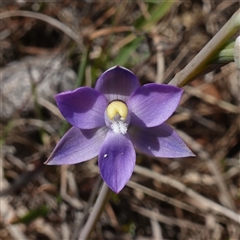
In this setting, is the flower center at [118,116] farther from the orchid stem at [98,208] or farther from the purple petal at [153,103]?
the orchid stem at [98,208]

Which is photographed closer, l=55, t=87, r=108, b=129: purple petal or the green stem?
the green stem

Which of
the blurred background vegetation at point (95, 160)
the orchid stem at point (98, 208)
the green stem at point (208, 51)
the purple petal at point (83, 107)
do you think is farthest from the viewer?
the blurred background vegetation at point (95, 160)

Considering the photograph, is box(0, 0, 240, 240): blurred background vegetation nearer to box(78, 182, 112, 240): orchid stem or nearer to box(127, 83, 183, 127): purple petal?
box(78, 182, 112, 240): orchid stem

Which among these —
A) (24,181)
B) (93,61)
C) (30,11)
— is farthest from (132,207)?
(30,11)

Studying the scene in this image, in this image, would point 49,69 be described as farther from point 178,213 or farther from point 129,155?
point 129,155

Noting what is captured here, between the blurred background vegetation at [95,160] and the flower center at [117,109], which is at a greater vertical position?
the flower center at [117,109]

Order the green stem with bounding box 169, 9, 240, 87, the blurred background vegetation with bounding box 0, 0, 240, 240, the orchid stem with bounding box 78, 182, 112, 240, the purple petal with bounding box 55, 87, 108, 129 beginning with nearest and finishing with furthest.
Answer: the green stem with bounding box 169, 9, 240, 87, the purple petal with bounding box 55, 87, 108, 129, the orchid stem with bounding box 78, 182, 112, 240, the blurred background vegetation with bounding box 0, 0, 240, 240

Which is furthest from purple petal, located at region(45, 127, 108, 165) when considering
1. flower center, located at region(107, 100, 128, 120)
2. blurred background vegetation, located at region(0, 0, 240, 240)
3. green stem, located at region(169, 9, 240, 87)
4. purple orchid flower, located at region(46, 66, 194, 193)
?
blurred background vegetation, located at region(0, 0, 240, 240)

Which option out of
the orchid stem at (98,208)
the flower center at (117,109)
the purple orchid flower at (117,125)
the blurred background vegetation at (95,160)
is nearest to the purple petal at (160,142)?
the purple orchid flower at (117,125)

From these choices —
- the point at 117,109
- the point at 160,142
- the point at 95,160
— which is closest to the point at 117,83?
the point at 117,109
